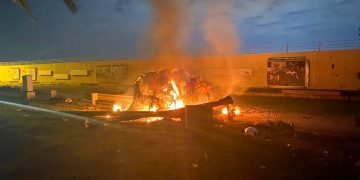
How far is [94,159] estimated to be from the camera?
28.1ft

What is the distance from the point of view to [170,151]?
938cm

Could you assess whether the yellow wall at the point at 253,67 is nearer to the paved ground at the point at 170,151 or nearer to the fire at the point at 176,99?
the fire at the point at 176,99

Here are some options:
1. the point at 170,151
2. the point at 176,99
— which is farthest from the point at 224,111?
the point at 170,151

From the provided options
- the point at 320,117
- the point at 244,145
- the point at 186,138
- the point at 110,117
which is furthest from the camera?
the point at 320,117

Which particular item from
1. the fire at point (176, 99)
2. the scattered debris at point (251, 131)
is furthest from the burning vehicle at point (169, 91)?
the scattered debris at point (251, 131)

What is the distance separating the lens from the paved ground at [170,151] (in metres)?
7.43

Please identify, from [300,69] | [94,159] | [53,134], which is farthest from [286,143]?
[300,69]

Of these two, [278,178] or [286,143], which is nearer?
[278,178]

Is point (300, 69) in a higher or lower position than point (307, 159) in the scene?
higher

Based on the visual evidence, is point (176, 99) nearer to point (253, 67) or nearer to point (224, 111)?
point (224, 111)

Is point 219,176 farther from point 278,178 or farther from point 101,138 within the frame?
point 101,138

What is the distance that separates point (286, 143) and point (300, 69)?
16.1 meters

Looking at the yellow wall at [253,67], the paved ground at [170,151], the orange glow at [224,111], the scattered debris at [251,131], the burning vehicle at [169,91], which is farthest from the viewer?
the yellow wall at [253,67]

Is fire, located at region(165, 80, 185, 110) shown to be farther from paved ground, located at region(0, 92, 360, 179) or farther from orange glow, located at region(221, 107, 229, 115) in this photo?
paved ground, located at region(0, 92, 360, 179)
